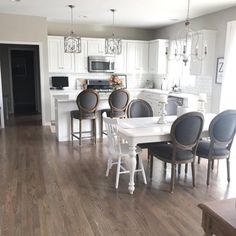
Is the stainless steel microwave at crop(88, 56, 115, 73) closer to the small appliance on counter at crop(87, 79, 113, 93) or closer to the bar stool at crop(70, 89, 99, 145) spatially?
the small appliance on counter at crop(87, 79, 113, 93)

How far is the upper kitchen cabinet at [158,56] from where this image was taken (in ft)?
25.3

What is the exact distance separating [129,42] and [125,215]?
6.23 metres

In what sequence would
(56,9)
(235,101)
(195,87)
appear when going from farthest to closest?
(195,87), (56,9), (235,101)

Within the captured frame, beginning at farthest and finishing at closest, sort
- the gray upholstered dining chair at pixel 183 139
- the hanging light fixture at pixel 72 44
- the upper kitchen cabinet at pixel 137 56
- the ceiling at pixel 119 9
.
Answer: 1. the upper kitchen cabinet at pixel 137 56
2. the hanging light fixture at pixel 72 44
3. the ceiling at pixel 119 9
4. the gray upholstered dining chair at pixel 183 139

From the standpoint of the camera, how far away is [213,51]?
5.84 meters

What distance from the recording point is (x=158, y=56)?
7.78m

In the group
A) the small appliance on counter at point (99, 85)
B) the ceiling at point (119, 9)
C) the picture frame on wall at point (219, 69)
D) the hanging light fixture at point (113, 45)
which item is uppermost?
the ceiling at point (119, 9)

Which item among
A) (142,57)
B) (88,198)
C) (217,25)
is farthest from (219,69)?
(88,198)

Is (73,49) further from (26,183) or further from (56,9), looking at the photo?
(26,183)

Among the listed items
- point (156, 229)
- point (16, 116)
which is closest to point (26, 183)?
point (156, 229)

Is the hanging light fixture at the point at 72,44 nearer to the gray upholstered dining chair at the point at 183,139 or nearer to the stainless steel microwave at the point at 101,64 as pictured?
the stainless steel microwave at the point at 101,64

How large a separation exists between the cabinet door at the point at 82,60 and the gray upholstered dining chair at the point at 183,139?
4.92 metres

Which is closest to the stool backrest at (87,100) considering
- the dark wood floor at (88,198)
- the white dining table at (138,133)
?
the dark wood floor at (88,198)

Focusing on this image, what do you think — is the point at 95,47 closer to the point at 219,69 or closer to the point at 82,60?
the point at 82,60
